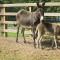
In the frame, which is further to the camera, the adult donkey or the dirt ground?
the adult donkey

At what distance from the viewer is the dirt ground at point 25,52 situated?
34.6ft

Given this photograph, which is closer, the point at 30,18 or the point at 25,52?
the point at 25,52

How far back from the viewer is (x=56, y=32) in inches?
490

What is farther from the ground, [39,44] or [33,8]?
[33,8]

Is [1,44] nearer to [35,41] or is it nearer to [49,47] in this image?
[35,41]

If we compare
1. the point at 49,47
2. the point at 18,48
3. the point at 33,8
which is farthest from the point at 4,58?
the point at 33,8

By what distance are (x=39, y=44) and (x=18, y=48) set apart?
1.07 metres

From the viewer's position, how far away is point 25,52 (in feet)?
38.2

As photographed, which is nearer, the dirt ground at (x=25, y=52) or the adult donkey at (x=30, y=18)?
the dirt ground at (x=25, y=52)

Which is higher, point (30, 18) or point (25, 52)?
point (30, 18)

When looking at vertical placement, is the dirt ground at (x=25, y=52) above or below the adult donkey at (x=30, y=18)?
below

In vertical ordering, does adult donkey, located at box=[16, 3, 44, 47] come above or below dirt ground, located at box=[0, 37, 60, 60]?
above

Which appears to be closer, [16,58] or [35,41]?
[16,58]

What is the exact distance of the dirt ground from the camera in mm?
10546
